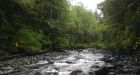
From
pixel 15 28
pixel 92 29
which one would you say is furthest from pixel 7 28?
pixel 92 29

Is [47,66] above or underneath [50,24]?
underneath

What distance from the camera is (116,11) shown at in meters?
22.9

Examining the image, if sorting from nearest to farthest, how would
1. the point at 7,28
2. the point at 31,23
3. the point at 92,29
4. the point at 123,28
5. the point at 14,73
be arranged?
the point at 14,73 < the point at 123,28 < the point at 7,28 < the point at 31,23 < the point at 92,29

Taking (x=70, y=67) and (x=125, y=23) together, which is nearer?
(x=70, y=67)

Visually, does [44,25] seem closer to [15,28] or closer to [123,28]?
[15,28]

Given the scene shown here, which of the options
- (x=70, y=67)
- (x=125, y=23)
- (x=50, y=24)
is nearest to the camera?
(x=70, y=67)

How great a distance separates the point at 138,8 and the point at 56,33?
20175 millimetres

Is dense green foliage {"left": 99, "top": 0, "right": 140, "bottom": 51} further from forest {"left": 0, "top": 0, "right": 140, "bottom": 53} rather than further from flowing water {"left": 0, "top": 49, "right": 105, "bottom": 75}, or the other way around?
flowing water {"left": 0, "top": 49, "right": 105, "bottom": 75}

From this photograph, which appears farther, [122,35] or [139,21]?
[122,35]

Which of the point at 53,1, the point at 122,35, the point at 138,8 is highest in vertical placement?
the point at 53,1

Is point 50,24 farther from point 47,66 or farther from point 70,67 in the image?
point 70,67

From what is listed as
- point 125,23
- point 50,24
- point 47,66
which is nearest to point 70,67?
point 47,66

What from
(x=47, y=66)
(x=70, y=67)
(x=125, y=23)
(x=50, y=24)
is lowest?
(x=47, y=66)

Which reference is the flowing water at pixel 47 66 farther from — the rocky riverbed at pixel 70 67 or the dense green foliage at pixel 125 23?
the dense green foliage at pixel 125 23
